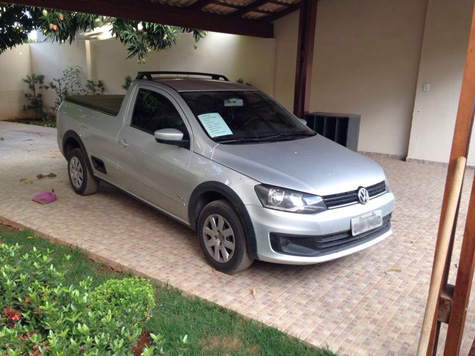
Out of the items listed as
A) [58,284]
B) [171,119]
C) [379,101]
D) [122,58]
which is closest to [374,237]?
[171,119]

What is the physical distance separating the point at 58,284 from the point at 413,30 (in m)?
8.90

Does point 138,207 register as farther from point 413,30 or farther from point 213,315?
point 413,30

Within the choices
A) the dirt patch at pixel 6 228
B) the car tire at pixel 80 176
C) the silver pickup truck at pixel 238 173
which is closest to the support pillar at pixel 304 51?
the silver pickup truck at pixel 238 173

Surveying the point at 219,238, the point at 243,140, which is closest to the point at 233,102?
the point at 243,140

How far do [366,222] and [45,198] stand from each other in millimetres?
4361

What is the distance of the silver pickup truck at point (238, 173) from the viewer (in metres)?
3.49

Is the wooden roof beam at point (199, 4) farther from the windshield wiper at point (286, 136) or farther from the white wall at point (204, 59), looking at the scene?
the windshield wiper at point (286, 136)

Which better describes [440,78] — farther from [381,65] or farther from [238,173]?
[238,173]

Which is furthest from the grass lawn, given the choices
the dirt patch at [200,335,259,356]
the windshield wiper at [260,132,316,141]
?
the windshield wiper at [260,132,316,141]

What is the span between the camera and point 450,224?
2.01 meters

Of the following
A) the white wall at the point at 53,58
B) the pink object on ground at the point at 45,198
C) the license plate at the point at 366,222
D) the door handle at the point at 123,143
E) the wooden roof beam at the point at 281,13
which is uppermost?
the wooden roof beam at the point at 281,13

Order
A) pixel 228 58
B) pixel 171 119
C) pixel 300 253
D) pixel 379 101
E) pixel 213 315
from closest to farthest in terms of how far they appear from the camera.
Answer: pixel 213 315 < pixel 300 253 < pixel 171 119 < pixel 379 101 < pixel 228 58

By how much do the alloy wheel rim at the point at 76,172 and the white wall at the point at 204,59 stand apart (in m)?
6.64

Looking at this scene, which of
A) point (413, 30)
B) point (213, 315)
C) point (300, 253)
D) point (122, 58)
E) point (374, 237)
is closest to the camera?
point (213, 315)
